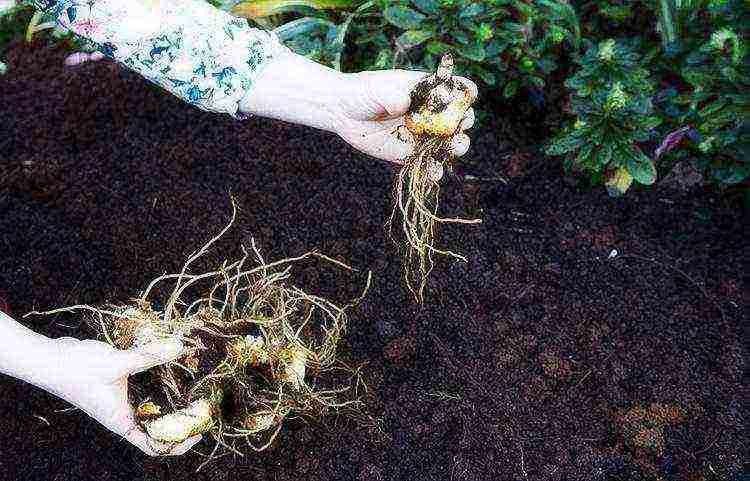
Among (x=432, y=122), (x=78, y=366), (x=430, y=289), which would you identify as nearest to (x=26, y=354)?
(x=78, y=366)

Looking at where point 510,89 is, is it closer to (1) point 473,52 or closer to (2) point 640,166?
(1) point 473,52

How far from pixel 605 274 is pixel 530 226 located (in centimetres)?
18

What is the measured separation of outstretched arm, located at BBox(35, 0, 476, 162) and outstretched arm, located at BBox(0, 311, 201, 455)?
1.37 ft

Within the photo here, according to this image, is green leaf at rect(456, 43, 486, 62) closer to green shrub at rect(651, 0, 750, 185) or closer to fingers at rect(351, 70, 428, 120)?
green shrub at rect(651, 0, 750, 185)

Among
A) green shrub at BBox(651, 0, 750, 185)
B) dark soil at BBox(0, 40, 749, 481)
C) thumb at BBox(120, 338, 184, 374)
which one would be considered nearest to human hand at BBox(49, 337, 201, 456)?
thumb at BBox(120, 338, 184, 374)

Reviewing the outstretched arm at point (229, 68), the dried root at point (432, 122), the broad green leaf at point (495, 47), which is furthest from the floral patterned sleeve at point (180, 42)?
the broad green leaf at point (495, 47)

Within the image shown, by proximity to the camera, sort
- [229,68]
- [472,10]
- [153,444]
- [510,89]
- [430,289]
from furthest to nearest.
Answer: [510,89] < [472,10] < [430,289] < [229,68] < [153,444]

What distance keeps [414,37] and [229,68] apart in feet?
1.91

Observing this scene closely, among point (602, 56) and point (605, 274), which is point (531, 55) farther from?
point (605, 274)

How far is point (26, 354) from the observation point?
38.1 inches

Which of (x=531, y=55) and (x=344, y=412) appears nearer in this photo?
(x=344, y=412)

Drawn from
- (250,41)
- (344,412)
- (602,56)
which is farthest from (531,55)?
(344,412)

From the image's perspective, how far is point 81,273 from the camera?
5.17ft

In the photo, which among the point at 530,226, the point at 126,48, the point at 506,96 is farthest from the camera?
the point at 506,96
